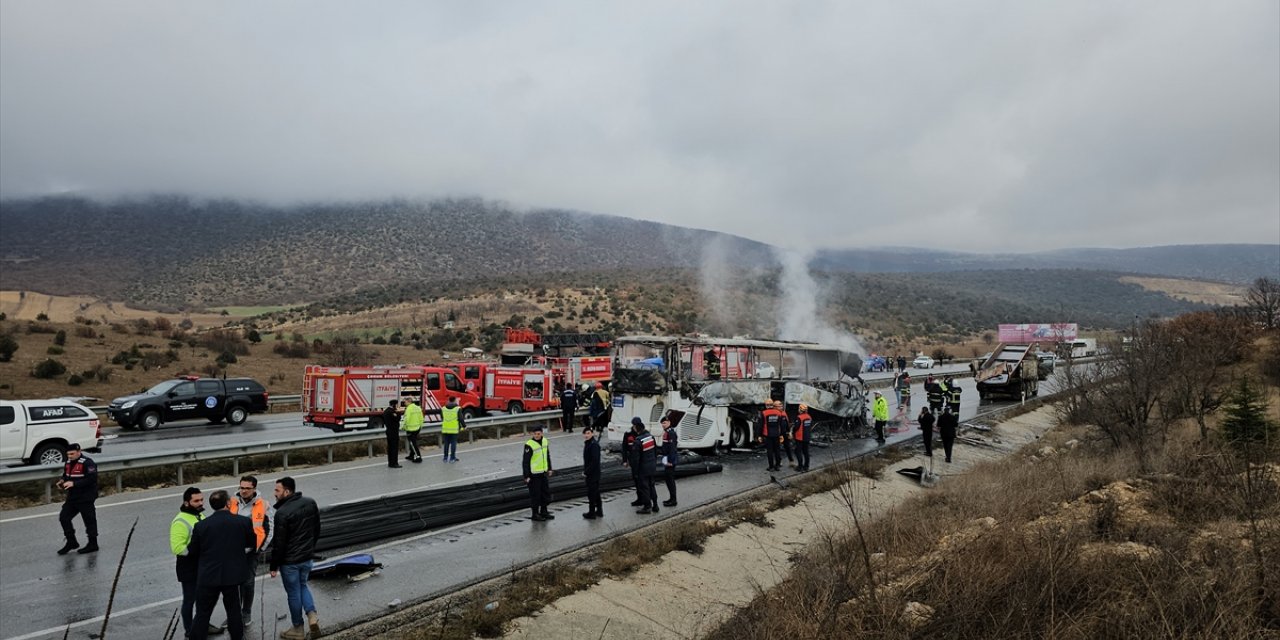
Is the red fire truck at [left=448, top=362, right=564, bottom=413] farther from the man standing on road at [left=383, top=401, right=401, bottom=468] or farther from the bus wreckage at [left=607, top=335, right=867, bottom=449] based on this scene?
the man standing on road at [left=383, top=401, right=401, bottom=468]

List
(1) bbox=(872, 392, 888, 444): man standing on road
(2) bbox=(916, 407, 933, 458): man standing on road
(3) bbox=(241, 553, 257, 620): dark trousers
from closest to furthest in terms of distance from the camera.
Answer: (3) bbox=(241, 553, 257, 620): dark trousers → (2) bbox=(916, 407, 933, 458): man standing on road → (1) bbox=(872, 392, 888, 444): man standing on road

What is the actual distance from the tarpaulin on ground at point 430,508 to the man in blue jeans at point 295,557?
2823 mm

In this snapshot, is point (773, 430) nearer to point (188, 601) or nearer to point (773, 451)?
point (773, 451)

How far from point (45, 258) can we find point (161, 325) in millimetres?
72302

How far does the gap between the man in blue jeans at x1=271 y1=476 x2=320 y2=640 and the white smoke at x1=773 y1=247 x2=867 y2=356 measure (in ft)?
89.3

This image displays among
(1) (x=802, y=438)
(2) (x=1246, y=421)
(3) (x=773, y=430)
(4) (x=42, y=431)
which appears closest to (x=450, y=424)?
(3) (x=773, y=430)

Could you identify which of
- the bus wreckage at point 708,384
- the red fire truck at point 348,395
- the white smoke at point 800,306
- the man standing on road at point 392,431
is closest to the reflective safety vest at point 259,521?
the man standing on road at point 392,431

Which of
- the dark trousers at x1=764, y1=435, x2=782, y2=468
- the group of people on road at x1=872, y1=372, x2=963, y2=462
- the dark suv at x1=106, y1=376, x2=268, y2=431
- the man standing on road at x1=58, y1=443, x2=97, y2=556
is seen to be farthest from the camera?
the dark suv at x1=106, y1=376, x2=268, y2=431

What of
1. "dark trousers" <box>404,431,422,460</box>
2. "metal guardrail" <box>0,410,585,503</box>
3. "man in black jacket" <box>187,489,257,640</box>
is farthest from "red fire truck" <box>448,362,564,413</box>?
"man in black jacket" <box>187,489,257,640</box>

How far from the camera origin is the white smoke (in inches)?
1383

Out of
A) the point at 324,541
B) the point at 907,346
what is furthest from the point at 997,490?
the point at 907,346

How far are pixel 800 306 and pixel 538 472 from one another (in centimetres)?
2889

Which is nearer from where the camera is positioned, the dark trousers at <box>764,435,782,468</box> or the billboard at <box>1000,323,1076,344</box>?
the dark trousers at <box>764,435,782,468</box>

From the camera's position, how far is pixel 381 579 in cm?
899
